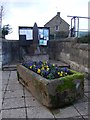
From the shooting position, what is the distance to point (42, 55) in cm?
1025

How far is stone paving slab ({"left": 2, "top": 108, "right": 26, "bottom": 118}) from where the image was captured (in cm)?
364

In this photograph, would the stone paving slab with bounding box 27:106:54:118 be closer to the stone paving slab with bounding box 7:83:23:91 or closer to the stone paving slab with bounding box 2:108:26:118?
the stone paving slab with bounding box 2:108:26:118

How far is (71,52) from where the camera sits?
841 cm

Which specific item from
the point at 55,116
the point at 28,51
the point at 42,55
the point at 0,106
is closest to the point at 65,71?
the point at 55,116

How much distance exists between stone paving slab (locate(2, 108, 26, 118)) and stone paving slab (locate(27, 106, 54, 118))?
116 millimetres

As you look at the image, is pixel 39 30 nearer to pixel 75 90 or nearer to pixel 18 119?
pixel 75 90

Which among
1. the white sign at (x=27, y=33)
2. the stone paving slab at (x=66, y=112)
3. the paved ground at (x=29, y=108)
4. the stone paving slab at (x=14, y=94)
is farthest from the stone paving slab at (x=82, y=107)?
the white sign at (x=27, y=33)

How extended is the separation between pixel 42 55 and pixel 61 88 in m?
6.30

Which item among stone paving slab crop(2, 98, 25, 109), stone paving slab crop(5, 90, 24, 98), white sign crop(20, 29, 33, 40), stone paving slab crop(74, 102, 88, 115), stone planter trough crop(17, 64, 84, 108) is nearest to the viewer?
stone paving slab crop(74, 102, 88, 115)

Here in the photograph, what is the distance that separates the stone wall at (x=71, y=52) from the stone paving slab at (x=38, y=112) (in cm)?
316

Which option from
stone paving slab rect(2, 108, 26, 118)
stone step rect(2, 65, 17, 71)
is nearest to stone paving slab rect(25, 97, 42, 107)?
stone paving slab rect(2, 108, 26, 118)

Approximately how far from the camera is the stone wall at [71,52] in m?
6.83

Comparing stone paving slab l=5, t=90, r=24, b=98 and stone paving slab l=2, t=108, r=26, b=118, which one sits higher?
stone paving slab l=5, t=90, r=24, b=98

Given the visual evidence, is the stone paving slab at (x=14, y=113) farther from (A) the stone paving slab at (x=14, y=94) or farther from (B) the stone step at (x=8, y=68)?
(B) the stone step at (x=8, y=68)
